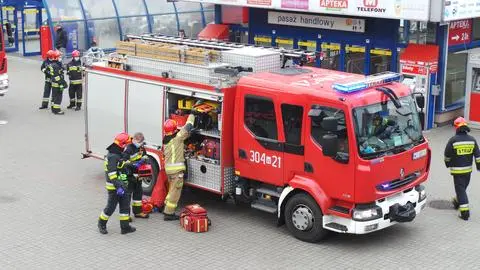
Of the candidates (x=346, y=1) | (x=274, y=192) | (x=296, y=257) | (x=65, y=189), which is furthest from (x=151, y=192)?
(x=346, y=1)

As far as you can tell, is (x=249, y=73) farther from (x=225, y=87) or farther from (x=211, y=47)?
(x=211, y=47)

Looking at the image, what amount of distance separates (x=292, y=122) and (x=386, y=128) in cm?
129

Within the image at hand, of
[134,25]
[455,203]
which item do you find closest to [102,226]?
[455,203]

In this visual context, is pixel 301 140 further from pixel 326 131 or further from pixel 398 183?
pixel 398 183

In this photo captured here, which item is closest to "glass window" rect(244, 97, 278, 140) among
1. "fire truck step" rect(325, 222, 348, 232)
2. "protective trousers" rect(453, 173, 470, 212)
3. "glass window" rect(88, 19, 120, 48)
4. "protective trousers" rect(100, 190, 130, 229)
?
"fire truck step" rect(325, 222, 348, 232)

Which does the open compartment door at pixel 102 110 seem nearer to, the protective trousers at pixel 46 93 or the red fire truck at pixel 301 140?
the red fire truck at pixel 301 140

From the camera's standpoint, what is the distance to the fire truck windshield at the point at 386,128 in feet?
32.9

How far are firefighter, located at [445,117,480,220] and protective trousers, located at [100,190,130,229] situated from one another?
4896 mm

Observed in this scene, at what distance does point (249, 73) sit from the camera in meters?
11.4

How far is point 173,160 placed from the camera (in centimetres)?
1148

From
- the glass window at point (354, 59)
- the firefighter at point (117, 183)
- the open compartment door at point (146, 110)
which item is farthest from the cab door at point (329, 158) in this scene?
the glass window at point (354, 59)

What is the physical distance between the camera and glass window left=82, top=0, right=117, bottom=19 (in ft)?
88.9

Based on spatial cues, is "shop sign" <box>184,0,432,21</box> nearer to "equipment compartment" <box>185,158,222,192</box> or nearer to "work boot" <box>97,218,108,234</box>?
"equipment compartment" <box>185,158,222,192</box>

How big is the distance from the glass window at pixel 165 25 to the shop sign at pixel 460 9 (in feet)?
46.2
